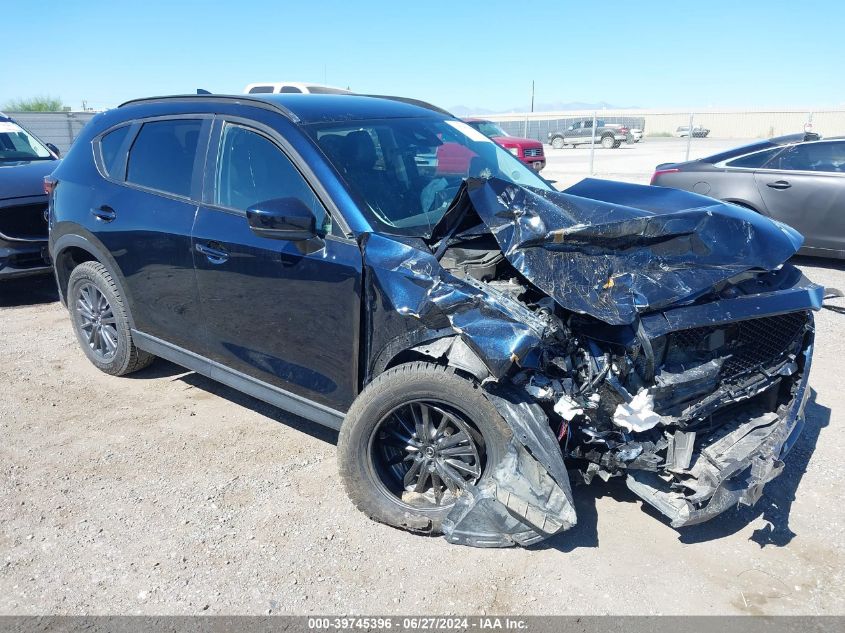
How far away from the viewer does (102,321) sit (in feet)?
16.4

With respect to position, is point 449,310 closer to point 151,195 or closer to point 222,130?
point 222,130

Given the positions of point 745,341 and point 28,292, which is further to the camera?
point 28,292

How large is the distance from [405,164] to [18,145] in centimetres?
689

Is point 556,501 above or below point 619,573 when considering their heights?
above

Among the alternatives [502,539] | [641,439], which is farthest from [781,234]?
[502,539]

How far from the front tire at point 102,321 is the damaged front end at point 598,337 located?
2362mm

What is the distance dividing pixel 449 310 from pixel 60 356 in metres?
4.12

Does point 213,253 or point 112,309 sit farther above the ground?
point 213,253

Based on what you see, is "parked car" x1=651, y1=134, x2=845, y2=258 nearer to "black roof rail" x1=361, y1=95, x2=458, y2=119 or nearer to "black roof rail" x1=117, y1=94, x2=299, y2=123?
"black roof rail" x1=361, y1=95, x2=458, y2=119

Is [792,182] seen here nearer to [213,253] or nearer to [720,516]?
[720,516]

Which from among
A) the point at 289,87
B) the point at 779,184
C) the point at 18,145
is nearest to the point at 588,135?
the point at 289,87

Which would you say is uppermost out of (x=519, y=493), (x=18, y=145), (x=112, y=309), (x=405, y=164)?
(x=405, y=164)

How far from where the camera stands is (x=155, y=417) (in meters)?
4.55

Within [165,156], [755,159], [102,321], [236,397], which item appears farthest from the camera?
[755,159]
